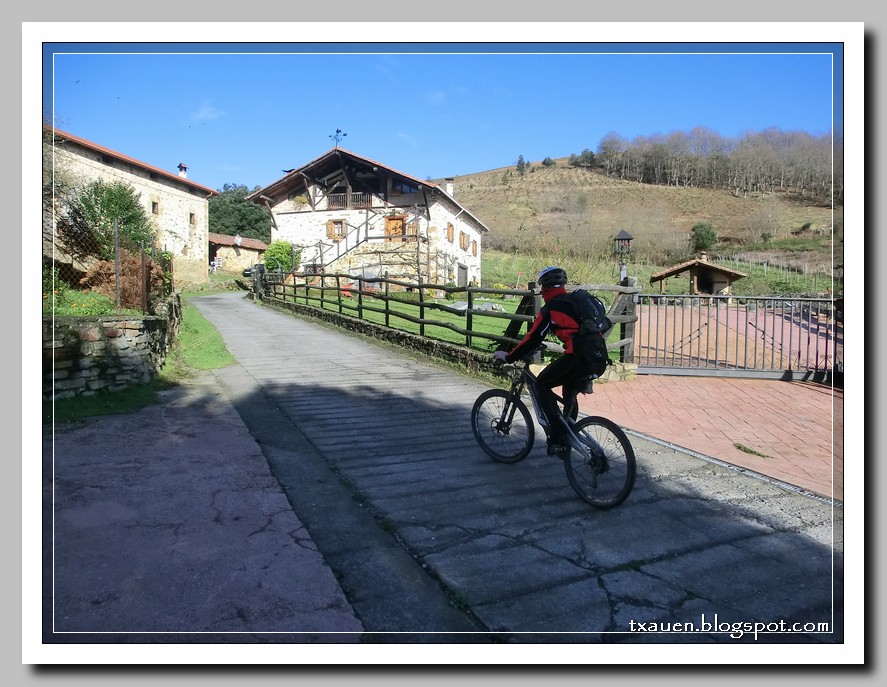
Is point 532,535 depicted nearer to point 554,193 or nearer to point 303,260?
point 303,260

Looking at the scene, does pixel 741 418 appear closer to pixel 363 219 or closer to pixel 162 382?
pixel 162 382

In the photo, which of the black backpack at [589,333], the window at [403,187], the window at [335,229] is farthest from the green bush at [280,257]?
the black backpack at [589,333]

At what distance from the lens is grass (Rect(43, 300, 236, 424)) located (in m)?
5.29

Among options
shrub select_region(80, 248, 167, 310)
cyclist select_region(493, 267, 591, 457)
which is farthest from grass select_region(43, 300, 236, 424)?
cyclist select_region(493, 267, 591, 457)

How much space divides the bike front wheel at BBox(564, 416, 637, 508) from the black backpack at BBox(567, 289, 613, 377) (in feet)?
1.24

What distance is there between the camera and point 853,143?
7.44 feet

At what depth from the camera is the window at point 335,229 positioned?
94.2ft

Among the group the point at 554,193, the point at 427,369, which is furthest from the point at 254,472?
the point at 554,193

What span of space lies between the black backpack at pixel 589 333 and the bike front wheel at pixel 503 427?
0.93 metres

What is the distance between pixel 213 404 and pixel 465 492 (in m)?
3.39

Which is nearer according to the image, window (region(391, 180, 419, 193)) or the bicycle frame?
the bicycle frame

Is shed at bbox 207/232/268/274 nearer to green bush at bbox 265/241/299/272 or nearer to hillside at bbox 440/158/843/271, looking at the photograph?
green bush at bbox 265/241/299/272

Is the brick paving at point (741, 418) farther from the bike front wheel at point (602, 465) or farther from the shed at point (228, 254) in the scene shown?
the shed at point (228, 254)

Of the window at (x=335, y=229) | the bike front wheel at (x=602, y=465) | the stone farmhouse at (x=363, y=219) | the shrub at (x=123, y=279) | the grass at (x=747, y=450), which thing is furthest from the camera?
the window at (x=335, y=229)
